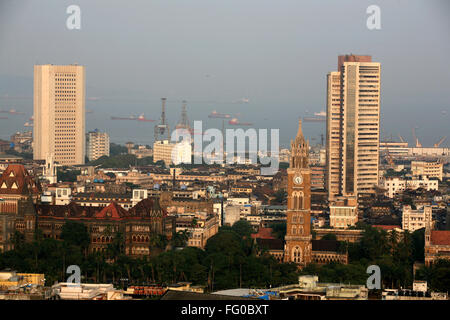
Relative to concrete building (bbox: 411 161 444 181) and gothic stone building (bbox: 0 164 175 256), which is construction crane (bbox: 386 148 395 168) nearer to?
concrete building (bbox: 411 161 444 181)

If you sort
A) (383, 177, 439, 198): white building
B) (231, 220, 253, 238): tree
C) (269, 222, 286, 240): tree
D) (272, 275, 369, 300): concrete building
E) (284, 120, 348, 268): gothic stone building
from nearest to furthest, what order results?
(272, 275, 369, 300): concrete building < (284, 120, 348, 268): gothic stone building < (269, 222, 286, 240): tree < (231, 220, 253, 238): tree < (383, 177, 439, 198): white building

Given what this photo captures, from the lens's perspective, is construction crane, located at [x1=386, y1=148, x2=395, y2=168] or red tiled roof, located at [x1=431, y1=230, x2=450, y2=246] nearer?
red tiled roof, located at [x1=431, y1=230, x2=450, y2=246]

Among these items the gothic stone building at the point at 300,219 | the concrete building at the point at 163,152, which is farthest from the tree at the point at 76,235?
the concrete building at the point at 163,152

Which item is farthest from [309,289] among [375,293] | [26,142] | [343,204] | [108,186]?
[26,142]

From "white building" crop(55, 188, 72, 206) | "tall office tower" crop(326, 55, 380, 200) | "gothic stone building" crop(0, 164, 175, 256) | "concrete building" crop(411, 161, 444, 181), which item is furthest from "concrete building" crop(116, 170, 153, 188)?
"gothic stone building" crop(0, 164, 175, 256)

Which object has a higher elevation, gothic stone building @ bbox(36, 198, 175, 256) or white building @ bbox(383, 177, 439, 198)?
white building @ bbox(383, 177, 439, 198)

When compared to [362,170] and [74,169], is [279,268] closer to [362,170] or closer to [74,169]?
[362,170]

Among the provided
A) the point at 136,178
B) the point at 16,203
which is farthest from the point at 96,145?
the point at 16,203

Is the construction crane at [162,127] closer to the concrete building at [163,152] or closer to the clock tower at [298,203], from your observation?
the concrete building at [163,152]

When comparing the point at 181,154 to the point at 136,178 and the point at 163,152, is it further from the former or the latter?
the point at 136,178
